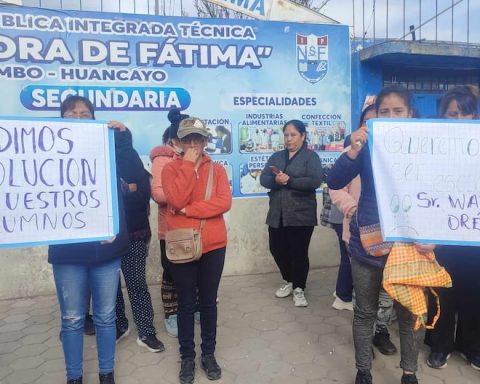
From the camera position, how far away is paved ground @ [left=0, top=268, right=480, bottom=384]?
3.16 metres

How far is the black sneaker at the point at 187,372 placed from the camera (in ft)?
9.95

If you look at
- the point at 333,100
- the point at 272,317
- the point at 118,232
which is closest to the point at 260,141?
the point at 333,100

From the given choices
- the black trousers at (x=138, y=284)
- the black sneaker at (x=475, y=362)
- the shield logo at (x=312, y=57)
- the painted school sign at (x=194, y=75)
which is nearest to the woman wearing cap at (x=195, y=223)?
the black trousers at (x=138, y=284)

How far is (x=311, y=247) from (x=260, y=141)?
1.52 metres

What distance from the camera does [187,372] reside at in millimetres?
3047

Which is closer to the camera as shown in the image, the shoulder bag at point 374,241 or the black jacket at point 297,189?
the shoulder bag at point 374,241

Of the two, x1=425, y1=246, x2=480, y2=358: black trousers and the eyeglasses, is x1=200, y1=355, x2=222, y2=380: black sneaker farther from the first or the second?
the eyeglasses

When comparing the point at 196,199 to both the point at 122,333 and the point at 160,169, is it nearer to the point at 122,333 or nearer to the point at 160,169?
the point at 160,169

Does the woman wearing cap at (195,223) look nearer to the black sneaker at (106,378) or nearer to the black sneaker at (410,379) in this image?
the black sneaker at (106,378)

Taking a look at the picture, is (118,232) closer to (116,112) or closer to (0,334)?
(0,334)

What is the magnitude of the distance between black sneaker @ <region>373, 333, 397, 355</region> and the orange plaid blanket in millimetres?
1020

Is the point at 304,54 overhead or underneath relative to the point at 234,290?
overhead

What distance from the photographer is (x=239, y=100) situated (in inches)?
208

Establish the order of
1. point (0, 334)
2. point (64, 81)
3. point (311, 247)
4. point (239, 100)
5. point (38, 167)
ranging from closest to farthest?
point (38, 167) → point (0, 334) → point (64, 81) → point (239, 100) → point (311, 247)
